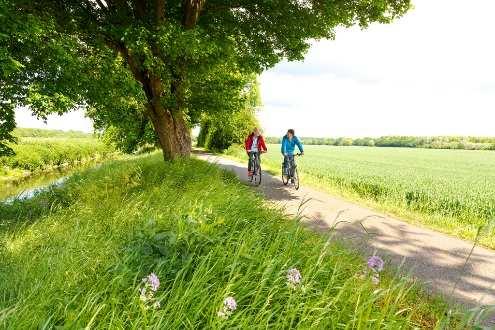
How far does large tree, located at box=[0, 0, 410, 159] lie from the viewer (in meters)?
9.23

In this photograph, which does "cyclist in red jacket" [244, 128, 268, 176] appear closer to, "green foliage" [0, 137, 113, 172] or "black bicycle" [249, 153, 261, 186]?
"black bicycle" [249, 153, 261, 186]

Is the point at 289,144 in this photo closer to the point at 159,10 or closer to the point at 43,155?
the point at 159,10

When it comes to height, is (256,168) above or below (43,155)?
above

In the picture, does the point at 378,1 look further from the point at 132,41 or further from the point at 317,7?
the point at 132,41

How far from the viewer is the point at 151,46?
38.9 ft

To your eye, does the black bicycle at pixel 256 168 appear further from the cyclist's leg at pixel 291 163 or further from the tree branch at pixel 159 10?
the tree branch at pixel 159 10

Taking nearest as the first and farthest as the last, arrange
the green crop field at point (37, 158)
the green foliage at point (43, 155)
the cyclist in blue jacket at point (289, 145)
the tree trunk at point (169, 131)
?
1. the tree trunk at point (169, 131)
2. the cyclist in blue jacket at point (289, 145)
3. the green crop field at point (37, 158)
4. the green foliage at point (43, 155)

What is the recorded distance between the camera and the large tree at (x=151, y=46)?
9.23 m

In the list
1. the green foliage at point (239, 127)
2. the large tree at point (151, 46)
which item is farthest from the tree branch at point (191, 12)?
the green foliage at point (239, 127)

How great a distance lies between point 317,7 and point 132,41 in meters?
6.00

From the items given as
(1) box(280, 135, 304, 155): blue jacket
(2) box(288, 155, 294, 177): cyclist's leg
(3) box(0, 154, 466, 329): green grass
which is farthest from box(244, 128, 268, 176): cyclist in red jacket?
(3) box(0, 154, 466, 329): green grass

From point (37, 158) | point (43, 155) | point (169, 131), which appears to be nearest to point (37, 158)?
point (37, 158)

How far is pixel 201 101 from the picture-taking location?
14953 millimetres

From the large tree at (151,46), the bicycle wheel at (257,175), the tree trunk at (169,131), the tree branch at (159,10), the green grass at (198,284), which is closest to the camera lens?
the green grass at (198,284)
